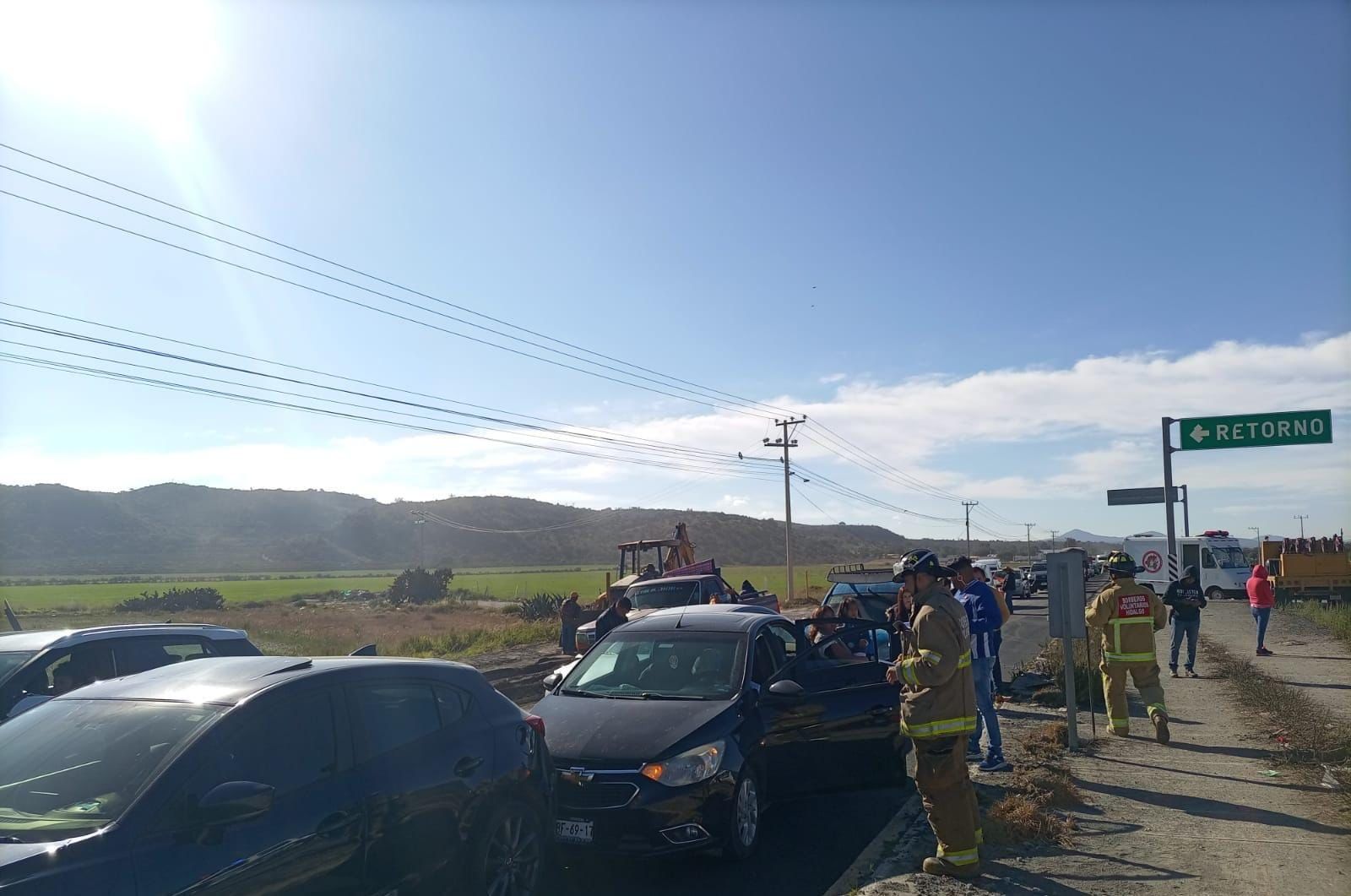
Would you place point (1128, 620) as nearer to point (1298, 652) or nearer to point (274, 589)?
point (1298, 652)

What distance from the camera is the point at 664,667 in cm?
775

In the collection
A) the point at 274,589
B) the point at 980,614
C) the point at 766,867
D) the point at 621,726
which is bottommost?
the point at 274,589

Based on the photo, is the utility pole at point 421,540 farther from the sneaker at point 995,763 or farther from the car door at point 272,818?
the car door at point 272,818

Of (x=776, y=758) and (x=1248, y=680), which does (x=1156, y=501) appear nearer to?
(x=1248, y=680)

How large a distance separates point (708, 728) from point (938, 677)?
5.15ft

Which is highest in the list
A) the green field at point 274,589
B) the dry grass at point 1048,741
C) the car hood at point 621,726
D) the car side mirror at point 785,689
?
the car side mirror at point 785,689

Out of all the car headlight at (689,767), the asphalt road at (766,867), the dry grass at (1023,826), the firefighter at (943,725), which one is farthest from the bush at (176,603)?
the firefighter at (943,725)

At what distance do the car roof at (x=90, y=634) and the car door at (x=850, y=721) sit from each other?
507cm

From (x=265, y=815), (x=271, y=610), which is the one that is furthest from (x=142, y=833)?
(x=271, y=610)

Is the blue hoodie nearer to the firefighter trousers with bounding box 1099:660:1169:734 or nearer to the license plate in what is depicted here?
the firefighter trousers with bounding box 1099:660:1169:734

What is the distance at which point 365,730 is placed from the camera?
4.91 meters

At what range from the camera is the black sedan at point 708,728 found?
6.25 m

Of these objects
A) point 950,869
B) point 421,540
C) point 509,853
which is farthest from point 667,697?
point 421,540

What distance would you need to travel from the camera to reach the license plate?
6227mm
